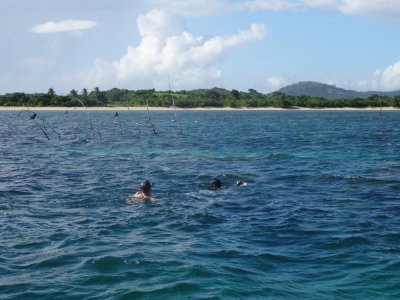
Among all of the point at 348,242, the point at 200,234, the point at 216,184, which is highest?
the point at 216,184

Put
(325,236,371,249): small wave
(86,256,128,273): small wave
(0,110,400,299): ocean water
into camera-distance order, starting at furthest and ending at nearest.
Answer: (325,236,371,249): small wave < (86,256,128,273): small wave < (0,110,400,299): ocean water

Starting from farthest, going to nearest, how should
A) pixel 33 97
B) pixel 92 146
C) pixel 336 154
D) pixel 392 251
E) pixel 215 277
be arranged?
pixel 33 97 < pixel 92 146 < pixel 336 154 < pixel 392 251 < pixel 215 277

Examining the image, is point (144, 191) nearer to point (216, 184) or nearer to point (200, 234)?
point (216, 184)

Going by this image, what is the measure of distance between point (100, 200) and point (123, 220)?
13.6 ft

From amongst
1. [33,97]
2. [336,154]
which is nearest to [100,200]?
[336,154]

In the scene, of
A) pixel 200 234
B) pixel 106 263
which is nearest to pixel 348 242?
pixel 200 234

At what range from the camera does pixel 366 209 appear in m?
19.9

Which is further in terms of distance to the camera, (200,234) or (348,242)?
(200,234)

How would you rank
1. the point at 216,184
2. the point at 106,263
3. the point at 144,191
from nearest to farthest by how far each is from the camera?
the point at 106,263 < the point at 144,191 < the point at 216,184

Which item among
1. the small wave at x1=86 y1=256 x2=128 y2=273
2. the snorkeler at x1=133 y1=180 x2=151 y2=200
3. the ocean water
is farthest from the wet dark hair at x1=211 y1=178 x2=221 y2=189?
the small wave at x1=86 y1=256 x2=128 y2=273

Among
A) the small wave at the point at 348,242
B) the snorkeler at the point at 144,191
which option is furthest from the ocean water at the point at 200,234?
the snorkeler at the point at 144,191

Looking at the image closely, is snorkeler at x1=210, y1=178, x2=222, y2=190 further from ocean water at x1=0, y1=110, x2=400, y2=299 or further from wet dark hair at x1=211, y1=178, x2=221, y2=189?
ocean water at x1=0, y1=110, x2=400, y2=299

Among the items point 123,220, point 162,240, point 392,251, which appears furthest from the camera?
point 123,220

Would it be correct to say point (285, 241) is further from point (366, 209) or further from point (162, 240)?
point (366, 209)
